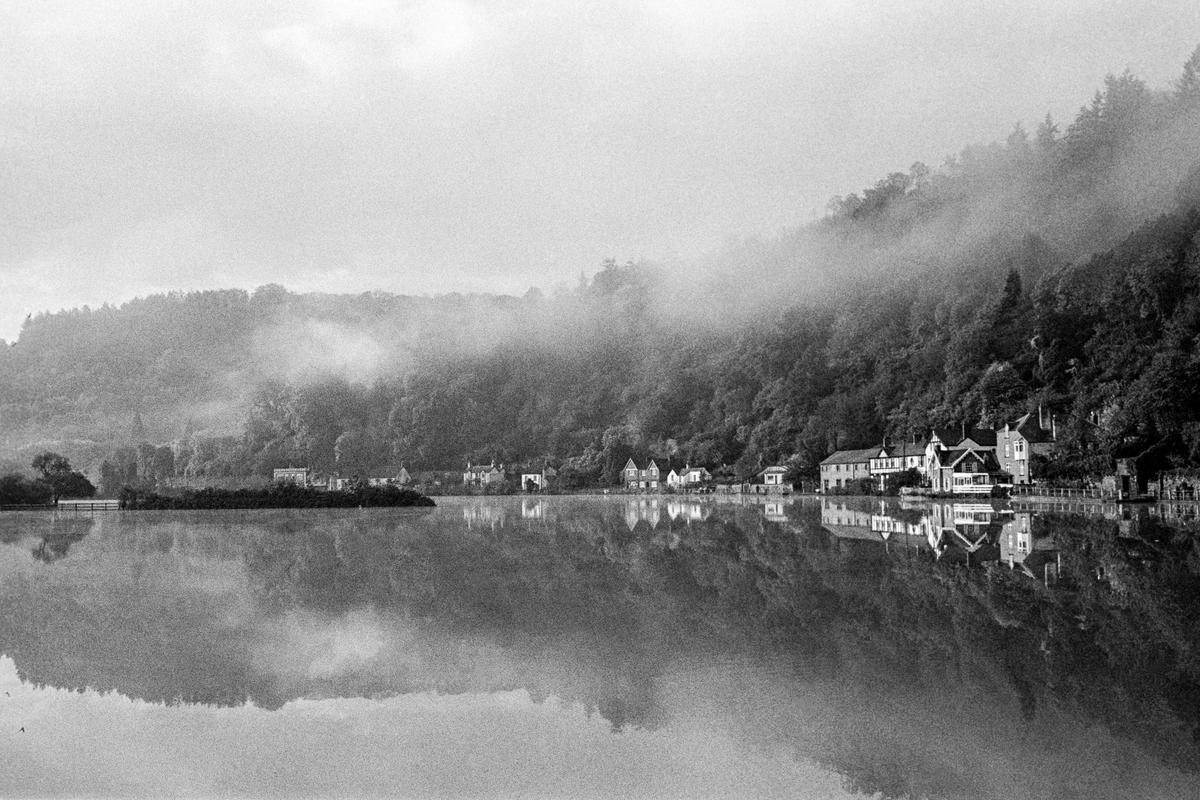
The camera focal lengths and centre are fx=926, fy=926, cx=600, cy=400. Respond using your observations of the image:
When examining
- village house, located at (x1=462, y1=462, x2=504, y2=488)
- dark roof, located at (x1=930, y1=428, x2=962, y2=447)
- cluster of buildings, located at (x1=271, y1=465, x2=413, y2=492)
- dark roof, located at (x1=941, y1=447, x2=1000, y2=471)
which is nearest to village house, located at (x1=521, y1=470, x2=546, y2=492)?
village house, located at (x1=462, y1=462, x2=504, y2=488)

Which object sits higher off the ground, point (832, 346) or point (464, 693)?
point (832, 346)

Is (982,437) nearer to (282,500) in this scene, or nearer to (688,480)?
(688,480)

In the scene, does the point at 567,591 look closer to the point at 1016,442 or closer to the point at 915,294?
the point at 1016,442

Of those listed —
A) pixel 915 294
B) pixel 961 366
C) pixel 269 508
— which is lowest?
pixel 269 508

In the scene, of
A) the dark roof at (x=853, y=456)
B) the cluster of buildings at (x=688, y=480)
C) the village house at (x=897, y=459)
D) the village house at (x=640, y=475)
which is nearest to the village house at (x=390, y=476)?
the village house at (x=640, y=475)

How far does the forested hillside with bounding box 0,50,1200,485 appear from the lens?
54.4m

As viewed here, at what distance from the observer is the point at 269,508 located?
47.7m

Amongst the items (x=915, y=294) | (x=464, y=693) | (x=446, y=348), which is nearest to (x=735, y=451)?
(x=915, y=294)

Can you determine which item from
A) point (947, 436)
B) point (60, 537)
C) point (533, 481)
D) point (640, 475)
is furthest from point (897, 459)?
point (60, 537)

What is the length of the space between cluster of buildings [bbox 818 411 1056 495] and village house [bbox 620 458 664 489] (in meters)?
23.6

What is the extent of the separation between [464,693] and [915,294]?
75613mm

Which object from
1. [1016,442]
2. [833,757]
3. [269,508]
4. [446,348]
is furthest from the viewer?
[446,348]

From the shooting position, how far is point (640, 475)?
8438cm

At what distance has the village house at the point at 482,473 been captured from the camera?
9800cm
